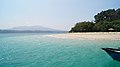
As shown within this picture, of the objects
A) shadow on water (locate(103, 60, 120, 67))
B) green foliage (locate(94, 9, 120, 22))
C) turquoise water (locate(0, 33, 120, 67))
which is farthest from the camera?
green foliage (locate(94, 9, 120, 22))

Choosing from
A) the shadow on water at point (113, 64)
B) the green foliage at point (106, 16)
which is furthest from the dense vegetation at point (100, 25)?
the shadow on water at point (113, 64)

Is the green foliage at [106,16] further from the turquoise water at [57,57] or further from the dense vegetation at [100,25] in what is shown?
the turquoise water at [57,57]

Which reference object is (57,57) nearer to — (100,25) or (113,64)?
(113,64)

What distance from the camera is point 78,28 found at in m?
63.8

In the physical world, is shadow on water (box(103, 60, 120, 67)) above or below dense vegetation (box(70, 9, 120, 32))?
below

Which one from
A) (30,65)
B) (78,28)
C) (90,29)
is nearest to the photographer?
(30,65)

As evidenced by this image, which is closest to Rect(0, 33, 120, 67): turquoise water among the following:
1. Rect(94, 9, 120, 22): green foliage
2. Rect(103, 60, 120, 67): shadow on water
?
Rect(103, 60, 120, 67): shadow on water

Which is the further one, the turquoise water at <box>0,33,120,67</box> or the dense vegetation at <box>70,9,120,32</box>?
the dense vegetation at <box>70,9,120,32</box>

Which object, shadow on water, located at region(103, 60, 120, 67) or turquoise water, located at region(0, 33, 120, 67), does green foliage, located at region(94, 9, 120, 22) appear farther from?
shadow on water, located at region(103, 60, 120, 67)

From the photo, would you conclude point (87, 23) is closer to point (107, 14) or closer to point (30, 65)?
point (107, 14)

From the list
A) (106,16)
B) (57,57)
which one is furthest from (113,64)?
(106,16)

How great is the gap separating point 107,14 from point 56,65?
74631 mm

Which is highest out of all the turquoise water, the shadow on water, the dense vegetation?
the dense vegetation

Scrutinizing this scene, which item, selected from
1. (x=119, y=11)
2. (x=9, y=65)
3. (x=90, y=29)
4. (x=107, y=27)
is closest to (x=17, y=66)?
(x=9, y=65)
